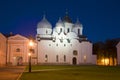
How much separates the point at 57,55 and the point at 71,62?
5427mm

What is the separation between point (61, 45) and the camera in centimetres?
9969

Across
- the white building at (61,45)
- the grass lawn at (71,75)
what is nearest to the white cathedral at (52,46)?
the white building at (61,45)

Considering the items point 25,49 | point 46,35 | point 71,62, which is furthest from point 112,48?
point 25,49

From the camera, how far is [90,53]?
332 ft

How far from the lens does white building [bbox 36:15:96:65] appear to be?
318 ft

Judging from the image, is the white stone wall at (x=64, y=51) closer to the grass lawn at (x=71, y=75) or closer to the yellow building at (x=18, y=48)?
the yellow building at (x=18, y=48)

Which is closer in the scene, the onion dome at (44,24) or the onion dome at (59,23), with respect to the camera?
the onion dome at (44,24)

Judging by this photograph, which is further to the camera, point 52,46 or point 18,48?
point 52,46

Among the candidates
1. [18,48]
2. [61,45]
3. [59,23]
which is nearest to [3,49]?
[18,48]

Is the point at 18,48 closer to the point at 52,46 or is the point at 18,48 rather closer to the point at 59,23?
the point at 52,46

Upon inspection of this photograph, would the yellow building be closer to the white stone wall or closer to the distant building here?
the distant building

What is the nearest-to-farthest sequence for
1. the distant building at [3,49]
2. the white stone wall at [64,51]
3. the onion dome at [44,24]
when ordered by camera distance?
the distant building at [3,49], the white stone wall at [64,51], the onion dome at [44,24]

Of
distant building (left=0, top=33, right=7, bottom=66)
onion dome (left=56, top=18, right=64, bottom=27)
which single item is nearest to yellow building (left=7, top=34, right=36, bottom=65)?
distant building (left=0, top=33, right=7, bottom=66)

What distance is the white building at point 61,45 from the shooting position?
96938mm
